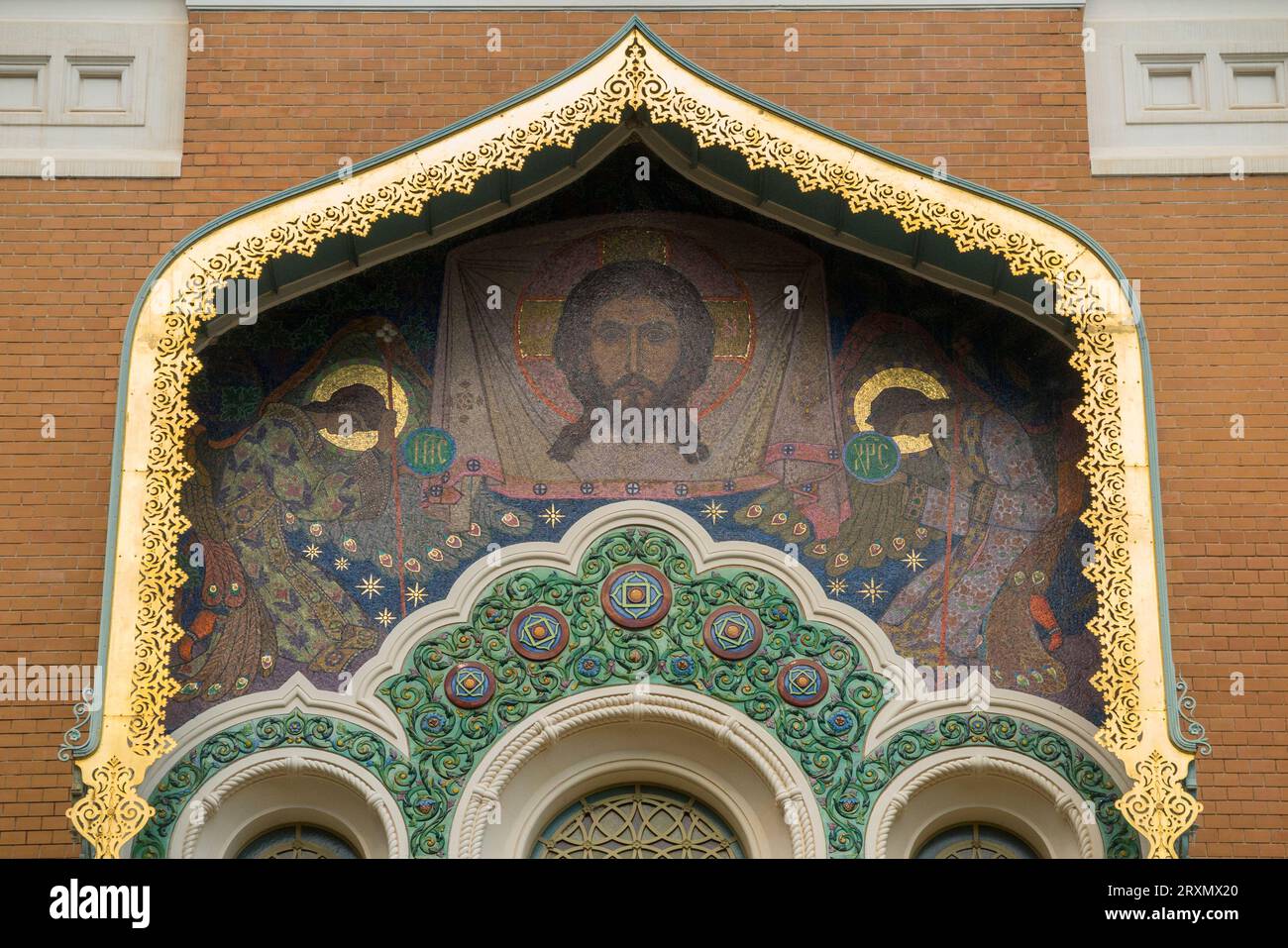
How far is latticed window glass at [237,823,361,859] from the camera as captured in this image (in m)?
10.9


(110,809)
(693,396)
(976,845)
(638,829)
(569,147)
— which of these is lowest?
(976,845)

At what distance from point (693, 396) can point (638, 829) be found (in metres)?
2.09

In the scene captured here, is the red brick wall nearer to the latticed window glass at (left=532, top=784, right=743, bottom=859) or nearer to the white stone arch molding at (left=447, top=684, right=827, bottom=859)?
the white stone arch molding at (left=447, top=684, right=827, bottom=859)

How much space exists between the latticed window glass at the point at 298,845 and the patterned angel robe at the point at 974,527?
2.73 metres

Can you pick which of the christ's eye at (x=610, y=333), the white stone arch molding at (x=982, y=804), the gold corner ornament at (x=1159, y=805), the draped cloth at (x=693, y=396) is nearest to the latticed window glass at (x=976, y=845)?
the white stone arch molding at (x=982, y=804)

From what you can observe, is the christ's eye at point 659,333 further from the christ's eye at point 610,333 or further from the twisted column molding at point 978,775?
the twisted column molding at point 978,775

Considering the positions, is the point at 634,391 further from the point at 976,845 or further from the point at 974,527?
the point at 976,845

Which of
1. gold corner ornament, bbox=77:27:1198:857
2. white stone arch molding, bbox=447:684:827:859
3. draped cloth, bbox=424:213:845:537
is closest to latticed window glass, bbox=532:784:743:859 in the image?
white stone arch molding, bbox=447:684:827:859

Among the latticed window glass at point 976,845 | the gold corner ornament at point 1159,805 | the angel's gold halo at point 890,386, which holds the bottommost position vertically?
the latticed window glass at point 976,845

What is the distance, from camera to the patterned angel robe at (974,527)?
36.0 feet

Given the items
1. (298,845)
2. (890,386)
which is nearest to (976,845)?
(890,386)

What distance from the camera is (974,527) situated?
1116 centimetres

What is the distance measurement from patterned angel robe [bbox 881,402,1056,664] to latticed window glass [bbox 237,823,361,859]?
107 inches

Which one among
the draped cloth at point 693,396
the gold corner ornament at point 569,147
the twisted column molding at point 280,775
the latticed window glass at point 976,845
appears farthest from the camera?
the draped cloth at point 693,396
